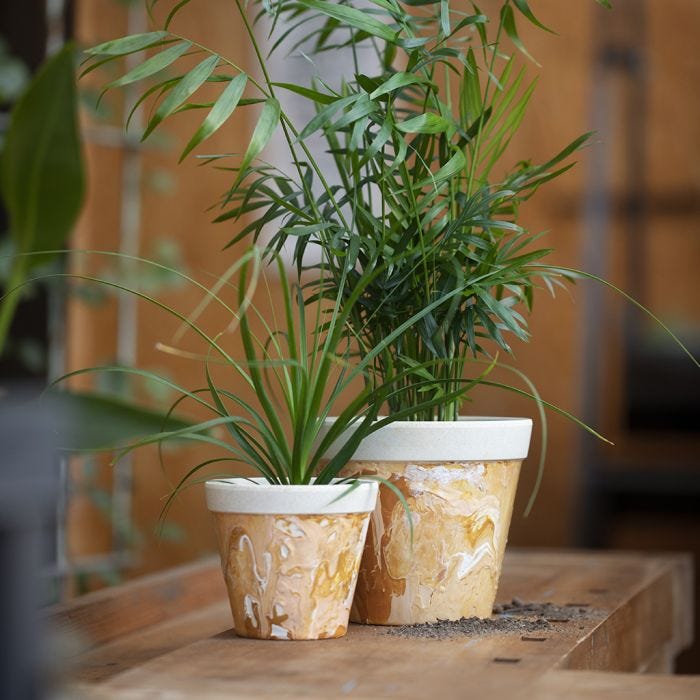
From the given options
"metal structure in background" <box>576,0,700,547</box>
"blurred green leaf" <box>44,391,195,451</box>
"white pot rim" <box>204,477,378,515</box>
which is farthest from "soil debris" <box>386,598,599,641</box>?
"metal structure in background" <box>576,0,700,547</box>

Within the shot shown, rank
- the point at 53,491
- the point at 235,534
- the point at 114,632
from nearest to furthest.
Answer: the point at 53,491, the point at 235,534, the point at 114,632

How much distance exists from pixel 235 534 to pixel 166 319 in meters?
2.50

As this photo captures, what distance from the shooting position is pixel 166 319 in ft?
10.9

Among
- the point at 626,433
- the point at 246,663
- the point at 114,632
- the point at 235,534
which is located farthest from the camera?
the point at 626,433

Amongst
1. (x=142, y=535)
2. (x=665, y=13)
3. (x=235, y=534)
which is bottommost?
(x=142, y=535)

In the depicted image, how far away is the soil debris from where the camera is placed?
89 cm

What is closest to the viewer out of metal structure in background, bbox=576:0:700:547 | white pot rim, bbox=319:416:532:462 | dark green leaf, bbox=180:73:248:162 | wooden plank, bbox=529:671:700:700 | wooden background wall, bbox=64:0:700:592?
wooden plank, bbox=529:671:700:700

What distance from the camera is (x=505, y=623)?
0.92m

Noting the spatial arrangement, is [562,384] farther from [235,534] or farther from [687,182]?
[235,534]

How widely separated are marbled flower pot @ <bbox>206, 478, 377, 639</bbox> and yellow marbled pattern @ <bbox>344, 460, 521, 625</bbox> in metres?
0.06

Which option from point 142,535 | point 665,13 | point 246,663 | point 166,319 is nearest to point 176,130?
point 166,319

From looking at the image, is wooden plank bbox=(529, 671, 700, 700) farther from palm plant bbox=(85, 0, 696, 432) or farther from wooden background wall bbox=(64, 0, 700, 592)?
wooden background wall bbox=(64, 0, 700, 592)

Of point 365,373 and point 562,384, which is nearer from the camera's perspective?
point 365,373

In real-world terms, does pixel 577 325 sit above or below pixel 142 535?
above
